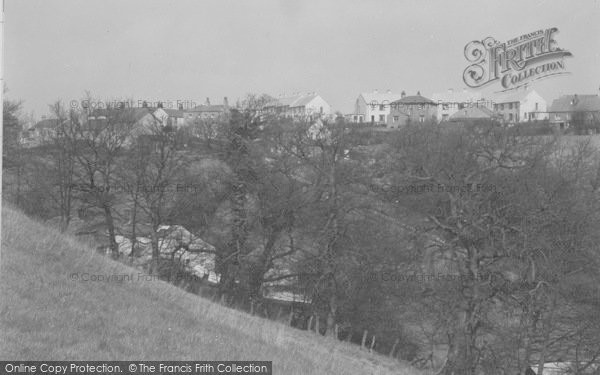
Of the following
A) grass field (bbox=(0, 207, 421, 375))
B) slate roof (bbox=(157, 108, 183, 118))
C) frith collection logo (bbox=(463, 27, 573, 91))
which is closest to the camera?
grass field (bbox=(0, 207, 421, 375))

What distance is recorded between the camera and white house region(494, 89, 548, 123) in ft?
141

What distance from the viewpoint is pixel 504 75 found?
20172 millimetres

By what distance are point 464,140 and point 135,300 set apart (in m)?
23.0

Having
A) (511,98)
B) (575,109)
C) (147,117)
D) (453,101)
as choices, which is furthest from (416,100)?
(147,117)

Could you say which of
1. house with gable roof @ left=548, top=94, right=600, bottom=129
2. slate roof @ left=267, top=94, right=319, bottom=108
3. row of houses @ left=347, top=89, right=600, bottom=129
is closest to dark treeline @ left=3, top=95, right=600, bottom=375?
row of houses @ left=347, top=89, right=600, bottom=129

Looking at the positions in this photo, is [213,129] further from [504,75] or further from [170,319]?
[170,319]

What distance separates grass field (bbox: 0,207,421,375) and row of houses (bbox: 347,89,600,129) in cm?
2998

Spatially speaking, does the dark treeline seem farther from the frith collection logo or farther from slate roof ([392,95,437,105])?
slate roof ([392,95,437,105])

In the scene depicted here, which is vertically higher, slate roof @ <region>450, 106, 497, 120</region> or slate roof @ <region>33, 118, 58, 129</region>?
slate roof @ <region>450, 106, 497, 120</region>

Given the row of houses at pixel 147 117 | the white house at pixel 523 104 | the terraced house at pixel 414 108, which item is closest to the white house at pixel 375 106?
the terraced house at pixel 414 108

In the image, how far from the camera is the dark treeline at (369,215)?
2164cm

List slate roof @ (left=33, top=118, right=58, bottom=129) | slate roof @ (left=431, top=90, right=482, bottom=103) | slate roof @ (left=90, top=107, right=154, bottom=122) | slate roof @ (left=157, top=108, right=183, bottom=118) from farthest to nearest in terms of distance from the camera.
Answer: slate roof @ (left=431, top=90, right=482, bottom=103)
slate roof @ (left=157, top=108, right=183, bottom=118)
slate roof @ (left=33, top=118, right=58, bottom=129)
slate roof @ (left=90, top=107, right=154, bottom=122)

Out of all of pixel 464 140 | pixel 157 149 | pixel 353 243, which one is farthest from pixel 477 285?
pixel 157 149

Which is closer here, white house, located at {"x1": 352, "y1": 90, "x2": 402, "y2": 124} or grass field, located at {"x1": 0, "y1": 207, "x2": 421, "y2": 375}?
grass field, located at {"x1": 0, "y1": 207, "x2": 421, "y2": 375}
